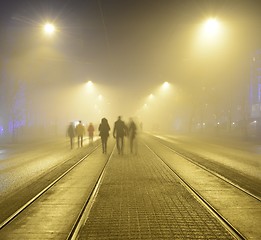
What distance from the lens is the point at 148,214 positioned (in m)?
6.36

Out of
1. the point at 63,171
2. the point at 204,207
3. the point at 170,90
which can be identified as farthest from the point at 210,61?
the point at 204,207

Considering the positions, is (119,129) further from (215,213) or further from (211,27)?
(215,213)

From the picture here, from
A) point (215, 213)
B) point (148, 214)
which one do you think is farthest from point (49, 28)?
point (215, 213)

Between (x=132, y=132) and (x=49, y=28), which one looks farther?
(x=49, y=28)

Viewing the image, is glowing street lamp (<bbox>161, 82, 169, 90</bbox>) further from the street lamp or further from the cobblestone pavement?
the cobblestone pavement

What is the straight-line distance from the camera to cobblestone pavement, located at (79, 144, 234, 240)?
527 centimetres

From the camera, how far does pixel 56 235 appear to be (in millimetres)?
5277

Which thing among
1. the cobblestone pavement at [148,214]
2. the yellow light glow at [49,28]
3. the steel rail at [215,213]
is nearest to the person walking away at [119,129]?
the yellow light glow at [49,28]

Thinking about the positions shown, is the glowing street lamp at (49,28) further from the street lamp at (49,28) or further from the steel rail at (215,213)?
the steel rail at (215,213)

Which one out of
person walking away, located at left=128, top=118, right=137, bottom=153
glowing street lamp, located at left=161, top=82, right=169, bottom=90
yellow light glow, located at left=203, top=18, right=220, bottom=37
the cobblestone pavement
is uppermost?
glowing street lamp, located at left=161, top=82, right=169, bottom=90

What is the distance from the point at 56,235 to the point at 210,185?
5.13 meters

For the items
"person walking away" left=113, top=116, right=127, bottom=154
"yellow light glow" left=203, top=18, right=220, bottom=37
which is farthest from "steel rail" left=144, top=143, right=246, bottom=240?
"yellow light glow" left=203, top=18, right=220, bottom=37

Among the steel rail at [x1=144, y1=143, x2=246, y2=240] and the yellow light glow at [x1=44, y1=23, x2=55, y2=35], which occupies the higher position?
the yellow light glow at [x1=44, y1=23, x2=55, y2=35]

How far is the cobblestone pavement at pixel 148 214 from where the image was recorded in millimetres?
5266
